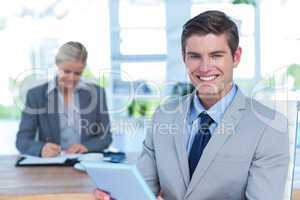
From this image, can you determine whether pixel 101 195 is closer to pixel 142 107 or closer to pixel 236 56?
pixel 236 56

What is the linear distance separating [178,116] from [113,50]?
119 inches

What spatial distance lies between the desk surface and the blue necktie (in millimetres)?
582

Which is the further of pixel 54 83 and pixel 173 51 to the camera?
pixel 173 51

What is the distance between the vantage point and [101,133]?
3.01 m

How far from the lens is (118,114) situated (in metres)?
4.64

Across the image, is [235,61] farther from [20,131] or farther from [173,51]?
[173,51]

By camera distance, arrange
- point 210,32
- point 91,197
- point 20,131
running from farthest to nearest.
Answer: point 20,131 < point 91,197 < point 210,32

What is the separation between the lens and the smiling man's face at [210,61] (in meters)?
1.42

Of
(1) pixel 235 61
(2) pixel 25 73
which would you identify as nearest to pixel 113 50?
(2) pixel 25 73

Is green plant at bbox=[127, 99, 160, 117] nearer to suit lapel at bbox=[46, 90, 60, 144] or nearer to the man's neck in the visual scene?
suit lapel at bbox=[46, 90, 60, 144]

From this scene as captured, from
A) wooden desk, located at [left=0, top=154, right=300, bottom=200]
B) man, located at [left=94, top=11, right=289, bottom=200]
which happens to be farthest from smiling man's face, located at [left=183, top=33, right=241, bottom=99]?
wooden desk, located at [left=0, top=154, right=300, bottom=200]

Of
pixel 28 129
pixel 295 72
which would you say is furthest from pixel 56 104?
pixel 295 72

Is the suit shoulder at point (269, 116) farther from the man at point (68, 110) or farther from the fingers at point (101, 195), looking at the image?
the man at point (68, 110)

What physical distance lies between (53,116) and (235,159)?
175 cm
